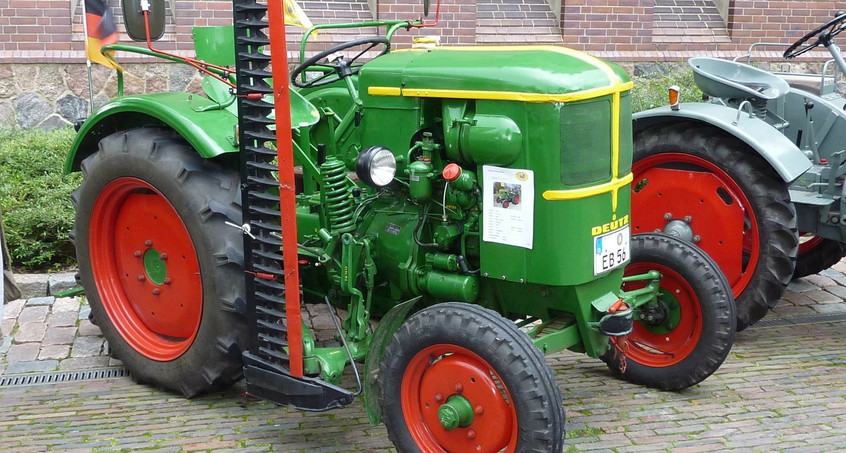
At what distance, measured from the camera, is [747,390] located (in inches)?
179

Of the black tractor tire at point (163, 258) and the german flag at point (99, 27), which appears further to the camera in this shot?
the german flag at point (99, 27)

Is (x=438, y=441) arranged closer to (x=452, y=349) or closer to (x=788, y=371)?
(x=452, y=349)

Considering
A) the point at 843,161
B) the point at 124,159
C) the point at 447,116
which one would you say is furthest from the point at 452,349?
the point at 843,161

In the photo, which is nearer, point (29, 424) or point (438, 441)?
point (438, 441)

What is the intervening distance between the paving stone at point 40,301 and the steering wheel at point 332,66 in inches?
91.8

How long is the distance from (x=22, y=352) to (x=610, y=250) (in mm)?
3138

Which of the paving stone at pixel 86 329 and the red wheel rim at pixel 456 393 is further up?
the red wheel rim at pixel 456 393

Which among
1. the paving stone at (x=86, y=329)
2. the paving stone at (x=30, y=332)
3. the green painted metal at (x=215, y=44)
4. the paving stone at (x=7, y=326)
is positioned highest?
the green painted metal at (x=215, y=44)

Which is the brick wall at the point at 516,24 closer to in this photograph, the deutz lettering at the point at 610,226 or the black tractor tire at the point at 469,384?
the deutz lettering at the point at 610,226

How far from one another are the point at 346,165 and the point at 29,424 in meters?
1.78

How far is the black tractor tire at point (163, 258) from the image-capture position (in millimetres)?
4020

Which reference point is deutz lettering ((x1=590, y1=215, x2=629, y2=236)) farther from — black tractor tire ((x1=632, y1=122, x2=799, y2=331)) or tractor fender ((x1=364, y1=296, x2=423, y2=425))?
black tractor tire ((x1=632, y1=122, x2=799, y2=331))

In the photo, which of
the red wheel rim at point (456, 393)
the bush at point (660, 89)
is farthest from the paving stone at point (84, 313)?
the bush at point (660, 89)

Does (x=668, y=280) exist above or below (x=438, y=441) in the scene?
above
